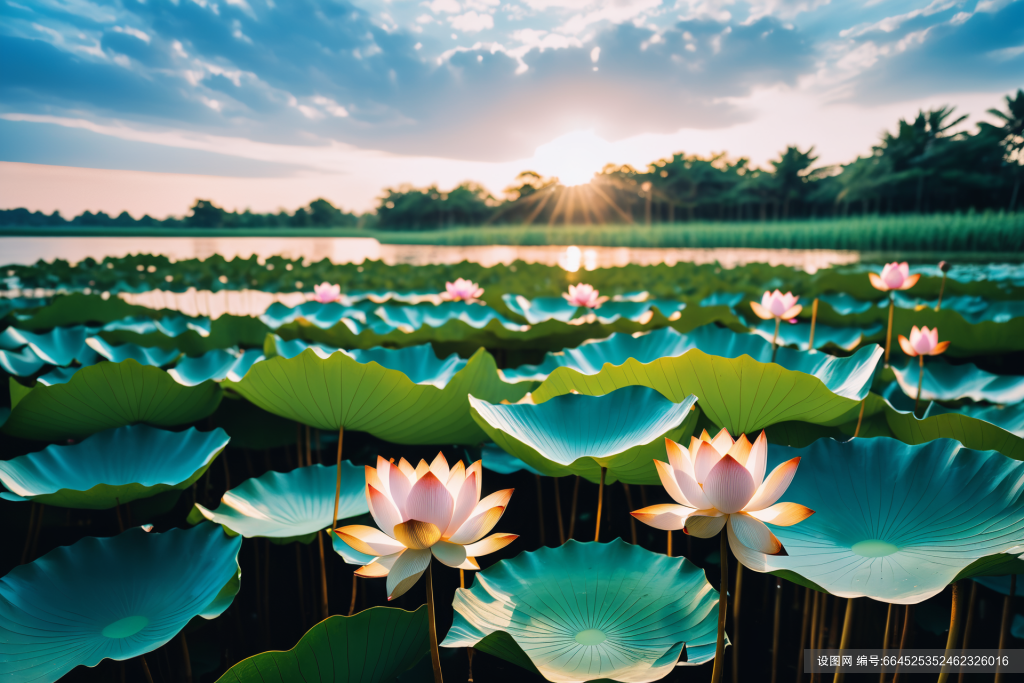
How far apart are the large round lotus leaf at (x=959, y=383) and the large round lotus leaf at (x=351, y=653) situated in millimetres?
1476

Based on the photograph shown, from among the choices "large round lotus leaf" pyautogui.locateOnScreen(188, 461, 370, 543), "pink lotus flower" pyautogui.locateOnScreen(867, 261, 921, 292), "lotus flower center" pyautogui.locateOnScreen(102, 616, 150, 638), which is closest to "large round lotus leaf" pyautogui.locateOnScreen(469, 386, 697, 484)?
"large round lotus leaf" pyautogui.locateOnScreen(188, 461, 370, 543)

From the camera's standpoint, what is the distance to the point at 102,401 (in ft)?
4.02

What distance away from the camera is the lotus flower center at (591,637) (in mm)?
701

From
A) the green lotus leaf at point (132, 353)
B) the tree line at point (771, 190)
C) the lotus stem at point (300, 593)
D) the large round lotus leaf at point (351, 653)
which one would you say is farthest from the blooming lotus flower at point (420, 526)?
the tree line at point (771, 190)

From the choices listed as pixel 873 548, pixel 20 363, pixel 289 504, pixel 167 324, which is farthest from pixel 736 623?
pixel 167 324

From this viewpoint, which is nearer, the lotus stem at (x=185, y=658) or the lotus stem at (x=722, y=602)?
the lotus stem at (x=722, y=602)

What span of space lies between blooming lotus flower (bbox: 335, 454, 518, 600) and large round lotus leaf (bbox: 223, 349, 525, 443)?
46cm

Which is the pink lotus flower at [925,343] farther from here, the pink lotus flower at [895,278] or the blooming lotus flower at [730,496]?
the blooming lotus flower at [730,496]

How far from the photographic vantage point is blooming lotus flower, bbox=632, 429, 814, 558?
528mm

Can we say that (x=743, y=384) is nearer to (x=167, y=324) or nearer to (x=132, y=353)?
(x=132, y=353)

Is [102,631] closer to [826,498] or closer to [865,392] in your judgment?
[826,498]

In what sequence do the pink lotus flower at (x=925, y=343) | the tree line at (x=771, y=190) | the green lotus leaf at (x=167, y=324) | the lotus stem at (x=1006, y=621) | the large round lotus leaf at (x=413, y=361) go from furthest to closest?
the tree line at (x=771, y=190) < the green lotus leaf at (x=167, y=324) < the large round lotus leaf at (x=413, y=361) < the pink lotus flower at (x=925, y=343) < the lotus stem at (x=1006, y=621)

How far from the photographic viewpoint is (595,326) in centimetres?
224

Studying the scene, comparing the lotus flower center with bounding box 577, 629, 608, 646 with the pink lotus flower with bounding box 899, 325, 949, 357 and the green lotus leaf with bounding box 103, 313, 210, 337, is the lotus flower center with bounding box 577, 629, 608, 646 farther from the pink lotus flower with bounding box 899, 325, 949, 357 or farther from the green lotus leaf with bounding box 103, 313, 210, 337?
the green lotus leaf with bounding box 103, 313, 210, 337
